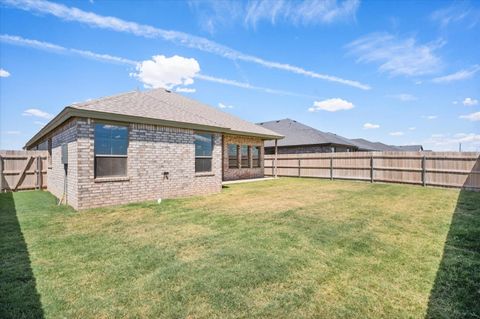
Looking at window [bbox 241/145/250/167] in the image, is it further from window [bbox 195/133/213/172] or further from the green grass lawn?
the green grass lawn

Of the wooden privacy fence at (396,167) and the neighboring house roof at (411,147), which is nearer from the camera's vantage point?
the wooden privacy fence at (396,167)

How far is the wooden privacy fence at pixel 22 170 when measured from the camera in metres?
12.1

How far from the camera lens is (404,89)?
58.6 ft

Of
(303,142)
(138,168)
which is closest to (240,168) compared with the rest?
(303,142)

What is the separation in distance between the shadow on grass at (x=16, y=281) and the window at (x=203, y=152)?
20.9 feet

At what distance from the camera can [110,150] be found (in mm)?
8148

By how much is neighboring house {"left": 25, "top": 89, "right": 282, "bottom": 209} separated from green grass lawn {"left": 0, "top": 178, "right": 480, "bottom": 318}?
4.62 feet

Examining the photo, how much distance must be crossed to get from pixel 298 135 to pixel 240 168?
32.6 feet

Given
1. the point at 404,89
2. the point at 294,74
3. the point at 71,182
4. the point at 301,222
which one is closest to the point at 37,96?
the point at 71,182

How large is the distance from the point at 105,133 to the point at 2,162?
8236 mm

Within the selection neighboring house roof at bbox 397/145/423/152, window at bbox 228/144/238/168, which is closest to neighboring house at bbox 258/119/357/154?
window at bbox 228/144/238/168

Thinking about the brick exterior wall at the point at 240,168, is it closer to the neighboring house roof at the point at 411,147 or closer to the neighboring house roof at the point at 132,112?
the neighboring house roof at the point at 132,112

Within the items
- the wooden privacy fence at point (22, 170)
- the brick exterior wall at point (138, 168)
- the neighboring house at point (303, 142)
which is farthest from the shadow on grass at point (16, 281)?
the neighboring house at point (303, 142)

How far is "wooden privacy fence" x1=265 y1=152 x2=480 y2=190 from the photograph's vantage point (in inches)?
461
